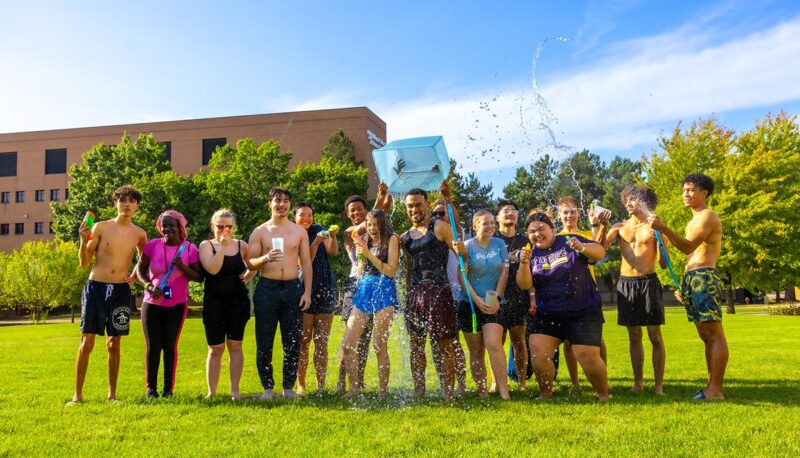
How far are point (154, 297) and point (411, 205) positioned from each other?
3018 millimetres

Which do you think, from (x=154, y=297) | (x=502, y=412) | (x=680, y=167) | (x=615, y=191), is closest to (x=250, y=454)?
(x=502, y=412)

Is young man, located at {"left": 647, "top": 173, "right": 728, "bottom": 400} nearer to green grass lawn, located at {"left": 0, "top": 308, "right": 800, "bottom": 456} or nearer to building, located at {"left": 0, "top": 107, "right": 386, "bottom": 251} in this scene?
green grass lawn, located at {"left": 0, "top": 308, "right": 800, "bottom": 456}

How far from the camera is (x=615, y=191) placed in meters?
60.3

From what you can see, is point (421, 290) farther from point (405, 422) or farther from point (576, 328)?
point (576, 328)

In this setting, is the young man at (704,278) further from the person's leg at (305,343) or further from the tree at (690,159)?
the tree at (690,159)

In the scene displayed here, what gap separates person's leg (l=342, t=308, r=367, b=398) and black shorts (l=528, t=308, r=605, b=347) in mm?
1914

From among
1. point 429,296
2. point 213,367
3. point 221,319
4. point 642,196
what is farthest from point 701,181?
point 213,367

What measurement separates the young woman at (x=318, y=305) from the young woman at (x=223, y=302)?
2.71ft

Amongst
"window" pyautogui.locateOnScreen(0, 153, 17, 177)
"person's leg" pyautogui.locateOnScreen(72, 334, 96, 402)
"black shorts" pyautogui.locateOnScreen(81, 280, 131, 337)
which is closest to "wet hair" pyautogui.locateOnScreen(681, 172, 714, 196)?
"black shorts" pyautogui.locateOnScreen(81, 280, 131, 337)

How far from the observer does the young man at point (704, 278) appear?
21.1ft

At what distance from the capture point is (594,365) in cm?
617

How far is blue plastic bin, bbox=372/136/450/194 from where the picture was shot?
690 cm

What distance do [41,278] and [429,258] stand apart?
39667 millimetres

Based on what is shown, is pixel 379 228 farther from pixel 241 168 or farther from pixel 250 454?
pixel 241 168
